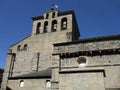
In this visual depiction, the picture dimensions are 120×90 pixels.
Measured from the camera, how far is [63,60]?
58.4ft

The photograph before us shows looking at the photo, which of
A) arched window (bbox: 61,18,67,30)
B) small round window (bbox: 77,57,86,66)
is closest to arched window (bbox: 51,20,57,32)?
arched window (bbox: 61,18,67,30)

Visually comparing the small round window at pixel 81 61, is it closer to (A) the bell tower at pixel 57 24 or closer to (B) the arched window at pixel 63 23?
(A) the bell tower at pixel 57 24

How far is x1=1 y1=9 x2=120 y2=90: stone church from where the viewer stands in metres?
15.8

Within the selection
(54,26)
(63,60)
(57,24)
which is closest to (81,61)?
(63,60)

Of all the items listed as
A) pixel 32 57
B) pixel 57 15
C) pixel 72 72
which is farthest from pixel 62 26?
pixel 72 72

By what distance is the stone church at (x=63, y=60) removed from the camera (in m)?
15.8

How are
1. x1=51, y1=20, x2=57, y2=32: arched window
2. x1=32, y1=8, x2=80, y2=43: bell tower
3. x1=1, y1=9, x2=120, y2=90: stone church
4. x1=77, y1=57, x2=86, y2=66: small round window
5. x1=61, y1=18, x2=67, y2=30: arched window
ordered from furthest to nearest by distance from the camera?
x1=51, y1=20, x2=57, y2=32: arched window → x1=61, y1=18, x2=67, y2=30: arched window → x1=32, y1=8, x2=80, y2=43: bell tower → x1=77, y1=57, x2=86, y2=66: small round window → x1=1, y1=9, x2=120, y2=90: stone church

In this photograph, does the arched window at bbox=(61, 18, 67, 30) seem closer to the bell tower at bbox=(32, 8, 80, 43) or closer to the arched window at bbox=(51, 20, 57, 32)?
the bell tower at bbox=(32, 8, 80, 43)

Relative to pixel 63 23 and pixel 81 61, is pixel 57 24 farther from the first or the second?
pixel 81 61

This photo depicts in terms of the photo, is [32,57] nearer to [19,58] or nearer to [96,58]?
[19,58]

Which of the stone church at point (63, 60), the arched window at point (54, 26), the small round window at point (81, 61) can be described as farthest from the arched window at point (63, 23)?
the small round window at point (81, 61)

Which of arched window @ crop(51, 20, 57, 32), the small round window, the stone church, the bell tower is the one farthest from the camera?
arched window @ crop(51, 20, 57, 32)

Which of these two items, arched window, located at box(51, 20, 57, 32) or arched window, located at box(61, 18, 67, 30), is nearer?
arched window, located at box(61, 18, 67, 30)

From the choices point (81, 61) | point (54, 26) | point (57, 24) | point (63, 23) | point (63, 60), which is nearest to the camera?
point (81, 61)
